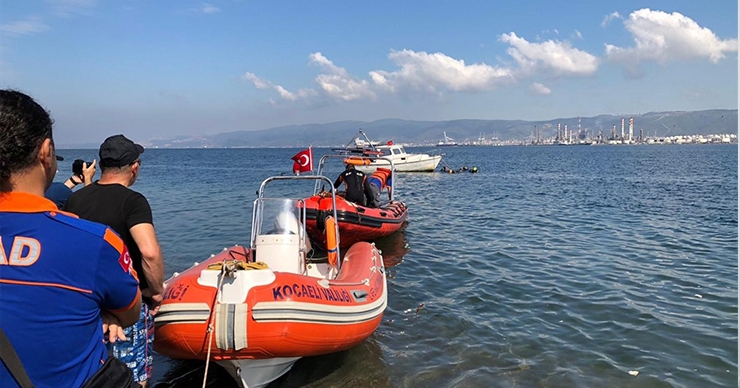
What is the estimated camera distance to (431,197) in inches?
860

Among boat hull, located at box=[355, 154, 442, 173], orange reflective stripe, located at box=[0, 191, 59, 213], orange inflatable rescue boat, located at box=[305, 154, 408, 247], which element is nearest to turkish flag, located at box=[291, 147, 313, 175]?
orange inflatable rescue boat, located at box=[305, 154, 408, 247]

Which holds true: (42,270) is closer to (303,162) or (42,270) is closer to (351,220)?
(303,162)

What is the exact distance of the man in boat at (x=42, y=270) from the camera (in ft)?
4.64

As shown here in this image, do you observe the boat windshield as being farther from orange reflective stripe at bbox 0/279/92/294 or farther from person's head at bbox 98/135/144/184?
orange reflective stripe at bbox 0/279/92/294

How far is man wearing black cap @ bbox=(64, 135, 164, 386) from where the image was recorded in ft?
8.93

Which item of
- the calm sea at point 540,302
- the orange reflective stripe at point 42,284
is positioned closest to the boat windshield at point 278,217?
the calm sea at point 540,302

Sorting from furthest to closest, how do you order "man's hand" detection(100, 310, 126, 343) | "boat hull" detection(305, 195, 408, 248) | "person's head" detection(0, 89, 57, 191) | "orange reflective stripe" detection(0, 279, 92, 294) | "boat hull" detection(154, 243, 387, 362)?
"boat hull" detection(305, 195, 408, 248), "boat hull" detection(154, 243, 387, 362), "man's hand" detection(100, 310, 126, 343), "person's head" detection(0, 89, 57, 191), "orange reflective stripe" detection(0, 279, 92, 294)

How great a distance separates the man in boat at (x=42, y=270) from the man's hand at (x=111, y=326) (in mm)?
194

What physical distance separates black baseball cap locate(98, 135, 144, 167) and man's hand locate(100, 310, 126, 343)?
45.1 inches

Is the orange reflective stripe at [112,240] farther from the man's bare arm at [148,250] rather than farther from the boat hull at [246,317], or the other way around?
the boat hull at [246,317]

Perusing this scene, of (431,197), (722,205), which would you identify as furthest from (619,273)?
(431,197)

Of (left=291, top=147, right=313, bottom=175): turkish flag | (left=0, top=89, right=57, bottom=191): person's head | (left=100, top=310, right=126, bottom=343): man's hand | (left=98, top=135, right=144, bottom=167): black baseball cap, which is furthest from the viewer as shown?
(left=291, top=147, right=313, bottom=175): turkish flag

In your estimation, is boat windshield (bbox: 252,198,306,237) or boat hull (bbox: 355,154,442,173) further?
boat hull (bbox: 355,154,442,173)

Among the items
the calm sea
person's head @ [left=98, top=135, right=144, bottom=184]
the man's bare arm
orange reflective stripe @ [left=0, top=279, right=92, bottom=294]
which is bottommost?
the calm sea
